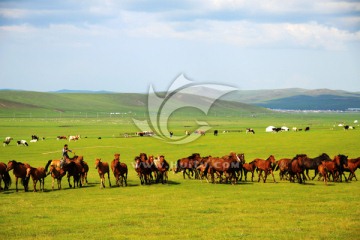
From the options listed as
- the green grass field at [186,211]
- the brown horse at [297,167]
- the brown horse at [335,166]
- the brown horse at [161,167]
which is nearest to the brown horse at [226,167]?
the green grass field at [186,211]

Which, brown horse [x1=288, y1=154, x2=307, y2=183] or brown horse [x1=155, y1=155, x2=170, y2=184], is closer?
brown horse [x1=288, y1=154, x2=307, y2=183]

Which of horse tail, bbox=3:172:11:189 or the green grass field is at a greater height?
horse tail, bbox=3:172:11:189

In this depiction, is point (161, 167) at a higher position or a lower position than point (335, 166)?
higher

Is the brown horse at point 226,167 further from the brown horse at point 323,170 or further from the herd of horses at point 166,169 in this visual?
the brown horse at point 323,170

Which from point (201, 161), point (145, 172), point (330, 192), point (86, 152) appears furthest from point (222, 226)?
point (86, 152)

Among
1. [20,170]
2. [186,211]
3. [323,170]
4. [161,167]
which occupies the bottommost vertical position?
[186,211]

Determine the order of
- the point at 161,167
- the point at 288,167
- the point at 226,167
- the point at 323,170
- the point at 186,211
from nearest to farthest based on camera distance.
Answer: the point at 186,211 < the point at 323,170 < the point at 288,167 < the point at 226,167 < the point at 161,167

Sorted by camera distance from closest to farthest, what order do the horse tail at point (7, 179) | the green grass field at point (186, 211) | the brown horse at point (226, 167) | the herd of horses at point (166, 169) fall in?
the green grass field at point (186, 211), the horse tail at point (7, 179), the herd of horses at point (166, 169), the brown horse at point (226, 167)

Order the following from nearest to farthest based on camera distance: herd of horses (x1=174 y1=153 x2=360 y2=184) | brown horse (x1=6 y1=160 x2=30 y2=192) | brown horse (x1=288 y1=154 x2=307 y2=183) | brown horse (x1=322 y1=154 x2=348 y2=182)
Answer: brown horse (x1=6 y1=160 x2=30 y2=192)
brown horse (x1=288 y1=154 x2=307 y2=183)
herd of horses (x1=174 y1=153 x2=360 y2=184)
brown horse (x1=322 y1=154 x2=348 y2=182)

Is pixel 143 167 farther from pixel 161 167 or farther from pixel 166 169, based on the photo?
pixel 166 169

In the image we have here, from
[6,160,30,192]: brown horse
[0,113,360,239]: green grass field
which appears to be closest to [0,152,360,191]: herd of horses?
[6,160,30,192]: brown horse

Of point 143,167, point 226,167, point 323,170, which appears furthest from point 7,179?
point 323,170

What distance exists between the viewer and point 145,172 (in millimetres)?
25891

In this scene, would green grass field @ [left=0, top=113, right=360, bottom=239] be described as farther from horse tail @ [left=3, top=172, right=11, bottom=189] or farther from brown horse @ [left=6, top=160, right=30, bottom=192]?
brown horse @ [left=6, top=160, right=30, bottom=192]
